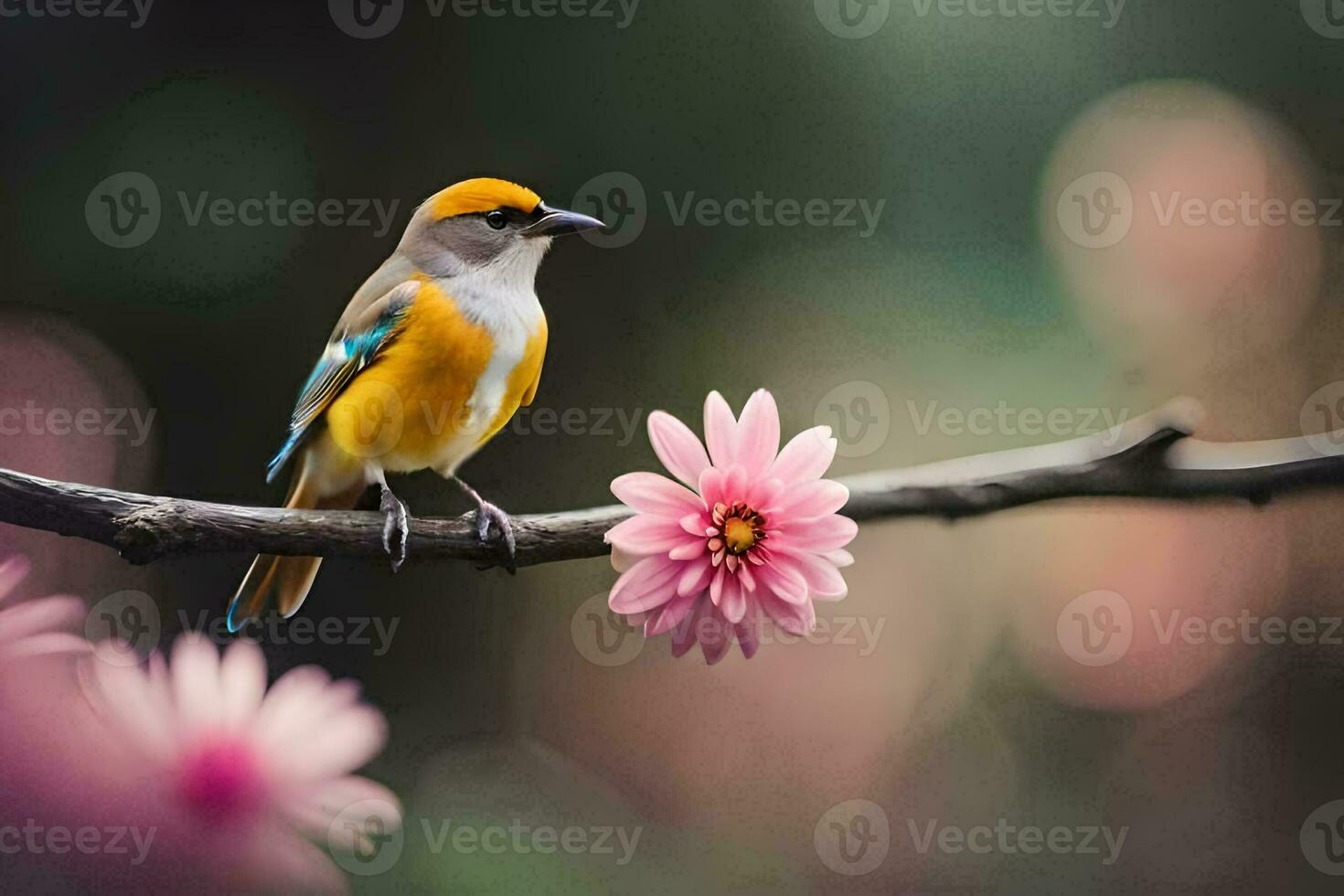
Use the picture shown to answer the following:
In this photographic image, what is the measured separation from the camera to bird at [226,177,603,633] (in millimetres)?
961

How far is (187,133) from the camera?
1074 mm

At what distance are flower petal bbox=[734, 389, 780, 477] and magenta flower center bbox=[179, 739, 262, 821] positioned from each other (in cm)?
48

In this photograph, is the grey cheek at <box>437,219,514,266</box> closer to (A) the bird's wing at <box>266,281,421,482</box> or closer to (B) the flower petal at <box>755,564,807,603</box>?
(A) the bird's wing at <box>266,281,421,482</box>

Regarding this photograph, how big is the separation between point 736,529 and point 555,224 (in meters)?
0.30

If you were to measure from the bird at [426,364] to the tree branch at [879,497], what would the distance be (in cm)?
5

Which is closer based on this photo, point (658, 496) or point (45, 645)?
point (658, 496)

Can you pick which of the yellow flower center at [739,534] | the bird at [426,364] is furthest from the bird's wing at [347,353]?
the yellow flower center at [739,534]

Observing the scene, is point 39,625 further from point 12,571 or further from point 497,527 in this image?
point 497,527

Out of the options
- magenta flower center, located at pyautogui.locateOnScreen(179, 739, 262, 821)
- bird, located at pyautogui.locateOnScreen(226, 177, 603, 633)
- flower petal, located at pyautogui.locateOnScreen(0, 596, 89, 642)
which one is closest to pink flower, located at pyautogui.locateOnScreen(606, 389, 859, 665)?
bird, located at pyautogui.locateOnScreen(226, 177, 603, 633)

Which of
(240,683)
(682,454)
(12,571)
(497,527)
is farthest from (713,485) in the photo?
(12,571)

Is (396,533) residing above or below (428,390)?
below

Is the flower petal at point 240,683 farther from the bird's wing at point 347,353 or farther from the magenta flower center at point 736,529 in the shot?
the magenta flower center at point 736,529

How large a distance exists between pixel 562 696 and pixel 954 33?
28.2 inches

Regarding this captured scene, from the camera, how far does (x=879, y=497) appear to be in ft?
3.41
